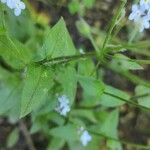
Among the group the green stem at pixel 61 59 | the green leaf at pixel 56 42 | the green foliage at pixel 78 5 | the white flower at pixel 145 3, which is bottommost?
the green stem at pixel 61 59

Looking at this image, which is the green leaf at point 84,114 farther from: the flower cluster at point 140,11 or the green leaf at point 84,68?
the flower cluster at point 140,11

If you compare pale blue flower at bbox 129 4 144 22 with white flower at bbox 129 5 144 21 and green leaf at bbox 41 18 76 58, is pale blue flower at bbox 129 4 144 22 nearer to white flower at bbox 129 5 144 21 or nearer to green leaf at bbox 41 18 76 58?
white flower at bbox 129 5 144 21

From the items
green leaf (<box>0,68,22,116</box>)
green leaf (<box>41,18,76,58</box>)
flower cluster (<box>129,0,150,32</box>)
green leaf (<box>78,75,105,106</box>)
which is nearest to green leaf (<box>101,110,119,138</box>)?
green leaf (<box>0,68,22,116</box>)

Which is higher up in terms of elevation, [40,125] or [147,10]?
[147,10]

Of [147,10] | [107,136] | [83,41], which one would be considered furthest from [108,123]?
[147,10]

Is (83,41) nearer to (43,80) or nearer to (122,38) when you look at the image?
(122,38)

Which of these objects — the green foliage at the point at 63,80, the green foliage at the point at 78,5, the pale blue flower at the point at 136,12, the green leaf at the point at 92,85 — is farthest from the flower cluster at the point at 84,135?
the pale blue flower at the point at 136,12

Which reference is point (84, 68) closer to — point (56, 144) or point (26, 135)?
point (56, 144)

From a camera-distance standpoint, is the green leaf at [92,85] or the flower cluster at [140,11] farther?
the green leaf at [92,85]
